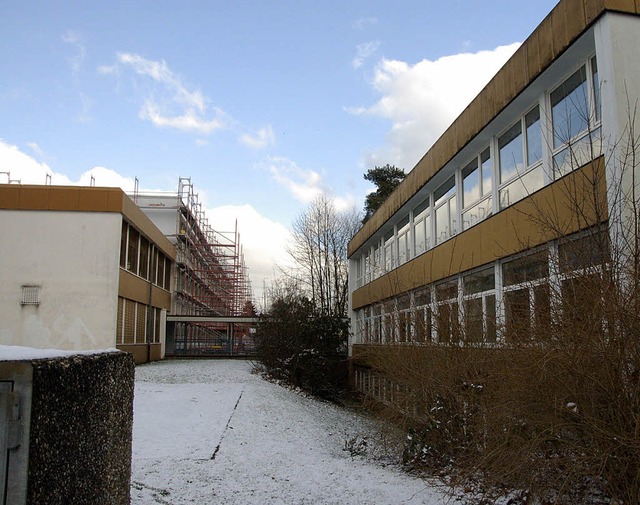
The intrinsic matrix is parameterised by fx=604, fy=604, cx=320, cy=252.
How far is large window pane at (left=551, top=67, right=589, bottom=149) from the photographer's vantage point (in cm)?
950

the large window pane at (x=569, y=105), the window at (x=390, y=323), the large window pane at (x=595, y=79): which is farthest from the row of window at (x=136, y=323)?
the large window pane at (x=595, y=79)

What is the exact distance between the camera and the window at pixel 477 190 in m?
13.3

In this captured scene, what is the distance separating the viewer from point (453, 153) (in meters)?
14.4

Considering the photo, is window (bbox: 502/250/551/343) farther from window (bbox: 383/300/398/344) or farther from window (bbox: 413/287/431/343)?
window (bbox: 383/300/398/344)

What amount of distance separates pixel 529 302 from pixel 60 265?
19.5 meters

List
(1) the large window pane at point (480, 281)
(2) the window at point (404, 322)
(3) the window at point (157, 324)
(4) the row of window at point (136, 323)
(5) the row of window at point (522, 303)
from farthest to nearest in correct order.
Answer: (3) the window at point (157, 324), (4) the row of window at point (136, 323), (1) the large window pane at point (480, 281), (2) the window at point (404, 322), (5) the row of window at point (522, 303)

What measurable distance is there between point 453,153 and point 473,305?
652 centimetres

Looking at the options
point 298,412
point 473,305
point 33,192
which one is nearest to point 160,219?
point 33,192

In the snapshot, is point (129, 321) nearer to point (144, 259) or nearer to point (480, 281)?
point (144, 259)

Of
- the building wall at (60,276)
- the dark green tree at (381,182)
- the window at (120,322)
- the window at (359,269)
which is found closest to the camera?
the building wall at (60,276)

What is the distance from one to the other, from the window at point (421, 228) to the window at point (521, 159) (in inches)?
216

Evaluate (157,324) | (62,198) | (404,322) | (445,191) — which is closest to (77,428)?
(404,322)

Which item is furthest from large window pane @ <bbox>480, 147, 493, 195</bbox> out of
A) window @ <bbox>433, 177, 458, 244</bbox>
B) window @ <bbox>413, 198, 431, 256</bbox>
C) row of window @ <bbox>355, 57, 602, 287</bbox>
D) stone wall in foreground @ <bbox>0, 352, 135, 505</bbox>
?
stone wall in foreground @ <bbox>0, 352, 135, 505</bbox>

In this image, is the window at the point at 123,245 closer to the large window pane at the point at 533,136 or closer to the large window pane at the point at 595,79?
the large window pane at the point at 533,136
